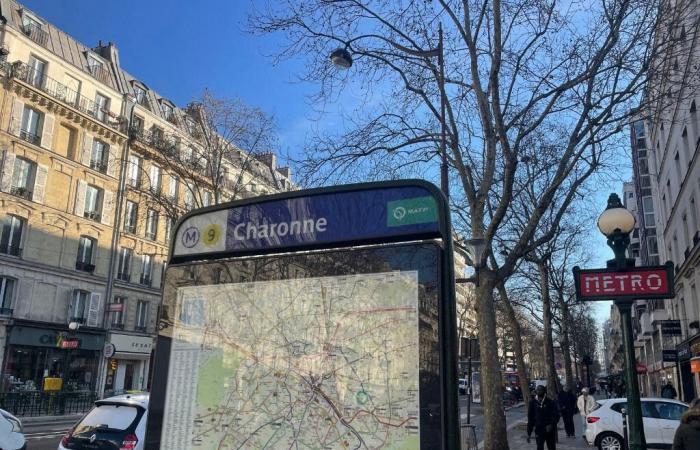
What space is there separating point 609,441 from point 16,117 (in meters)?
31.1

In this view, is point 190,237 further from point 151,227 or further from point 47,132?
point 151,227

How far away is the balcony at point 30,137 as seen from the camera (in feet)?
99.3

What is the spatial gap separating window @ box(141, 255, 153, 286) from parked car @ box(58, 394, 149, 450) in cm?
3284

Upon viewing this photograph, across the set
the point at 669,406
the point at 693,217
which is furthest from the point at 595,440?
the point at 693,217

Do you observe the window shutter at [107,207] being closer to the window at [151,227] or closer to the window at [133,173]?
the window at [133,173]

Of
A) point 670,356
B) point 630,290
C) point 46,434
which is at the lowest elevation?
point 46,434

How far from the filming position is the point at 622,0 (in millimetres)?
11688

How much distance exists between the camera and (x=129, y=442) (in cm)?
699

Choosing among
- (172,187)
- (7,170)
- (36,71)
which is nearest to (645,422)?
(7,170)

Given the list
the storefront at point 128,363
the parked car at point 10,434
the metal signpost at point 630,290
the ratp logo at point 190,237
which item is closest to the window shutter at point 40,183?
the storefront at point 128,363

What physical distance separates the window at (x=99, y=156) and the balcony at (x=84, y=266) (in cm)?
597

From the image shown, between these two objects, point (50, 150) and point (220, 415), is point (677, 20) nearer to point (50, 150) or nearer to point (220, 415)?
point (220, 415)

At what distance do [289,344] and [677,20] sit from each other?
12.2 meters

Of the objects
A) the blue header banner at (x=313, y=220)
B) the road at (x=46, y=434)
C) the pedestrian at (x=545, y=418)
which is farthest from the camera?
the pedestrian at (x=545, y=418)
